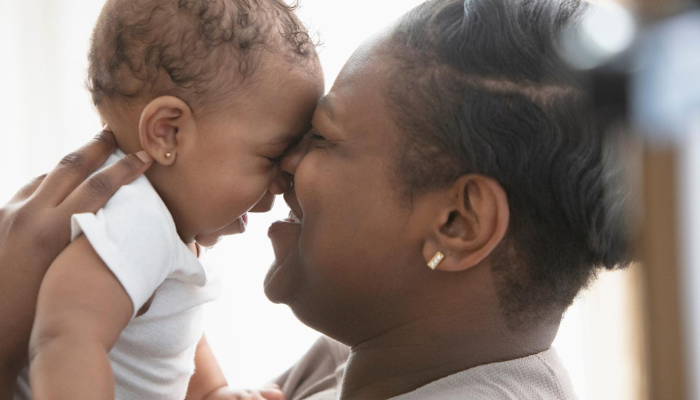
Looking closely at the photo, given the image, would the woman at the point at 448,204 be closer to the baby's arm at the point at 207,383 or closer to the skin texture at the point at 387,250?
the skin texture at the point at 387,250

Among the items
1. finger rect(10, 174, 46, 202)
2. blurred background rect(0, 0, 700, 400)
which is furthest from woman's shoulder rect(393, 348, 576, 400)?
blurred background rect(0, 0, 700, 400)

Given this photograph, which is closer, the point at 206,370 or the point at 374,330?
the point at 374,330

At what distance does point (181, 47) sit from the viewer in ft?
3.79

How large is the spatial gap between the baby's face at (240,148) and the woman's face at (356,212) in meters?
0.05

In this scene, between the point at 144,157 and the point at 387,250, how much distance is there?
16.8 inches

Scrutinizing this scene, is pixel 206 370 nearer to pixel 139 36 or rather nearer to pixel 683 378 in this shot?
pixel 139 36

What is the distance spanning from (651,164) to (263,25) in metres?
0.92

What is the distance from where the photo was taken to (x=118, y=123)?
1.24 meters

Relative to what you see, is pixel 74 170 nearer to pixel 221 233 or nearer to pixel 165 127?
pixel 165 127

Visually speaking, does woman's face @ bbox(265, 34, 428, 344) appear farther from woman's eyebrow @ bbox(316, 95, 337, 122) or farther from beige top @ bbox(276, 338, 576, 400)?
beige top @ bbox(276, 338, 576, 400)

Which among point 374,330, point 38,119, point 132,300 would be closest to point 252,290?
point 38,119

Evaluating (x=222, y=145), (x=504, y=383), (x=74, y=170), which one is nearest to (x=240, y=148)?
(x=222, y=145)

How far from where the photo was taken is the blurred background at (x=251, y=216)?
2.52 metres

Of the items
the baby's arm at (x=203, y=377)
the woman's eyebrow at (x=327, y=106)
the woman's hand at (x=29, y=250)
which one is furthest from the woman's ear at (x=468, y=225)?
the baby's arm at (x=203, y=377)
